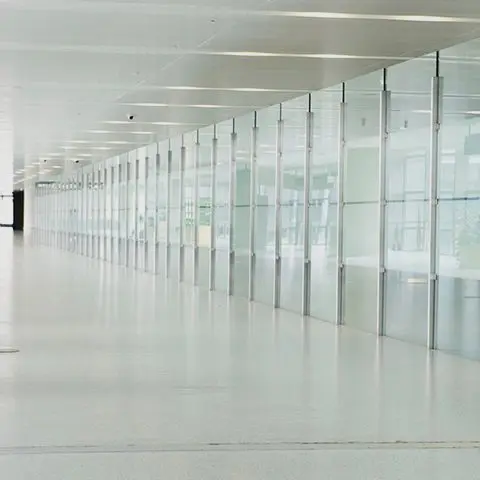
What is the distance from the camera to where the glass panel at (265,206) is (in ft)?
65.2

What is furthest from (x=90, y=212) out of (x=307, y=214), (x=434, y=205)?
(x=434, y=205)

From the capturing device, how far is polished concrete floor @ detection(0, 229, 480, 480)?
20.0ft

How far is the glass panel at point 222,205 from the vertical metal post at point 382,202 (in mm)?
8457

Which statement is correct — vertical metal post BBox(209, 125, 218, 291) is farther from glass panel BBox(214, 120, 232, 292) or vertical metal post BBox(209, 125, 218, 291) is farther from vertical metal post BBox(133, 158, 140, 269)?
vertical metal post BBox(133, 158, 140, 269)

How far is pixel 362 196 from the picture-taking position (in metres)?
15.6

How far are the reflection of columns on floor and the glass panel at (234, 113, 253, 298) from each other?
5.50 meters

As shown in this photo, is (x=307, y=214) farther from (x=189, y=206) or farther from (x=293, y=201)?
(x=189, y=206)

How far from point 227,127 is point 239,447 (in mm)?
17021

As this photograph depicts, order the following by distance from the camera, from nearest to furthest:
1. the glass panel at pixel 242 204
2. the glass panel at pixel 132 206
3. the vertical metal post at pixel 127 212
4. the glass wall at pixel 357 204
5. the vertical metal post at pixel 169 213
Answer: the glass wall at pixel 357 204 → the glass panel at pixel 242 204 → the vertical metal post at pixel 169 213 → the glass panel at pixel 132 206 → the vertical metal post at pixel 127 212

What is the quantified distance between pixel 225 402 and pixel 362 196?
781 centimetres

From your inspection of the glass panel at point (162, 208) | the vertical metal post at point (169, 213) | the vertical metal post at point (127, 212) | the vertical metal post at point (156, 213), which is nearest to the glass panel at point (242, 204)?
the vertical metal post at point (169, 213)

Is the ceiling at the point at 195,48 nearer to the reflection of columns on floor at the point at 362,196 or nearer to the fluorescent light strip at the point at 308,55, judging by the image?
the fluorescent light strip at the point at 308,55

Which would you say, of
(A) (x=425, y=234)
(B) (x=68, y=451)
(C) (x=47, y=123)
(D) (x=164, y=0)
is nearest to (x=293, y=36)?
(D) (x=164, y=0)

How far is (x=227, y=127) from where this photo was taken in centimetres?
2316
